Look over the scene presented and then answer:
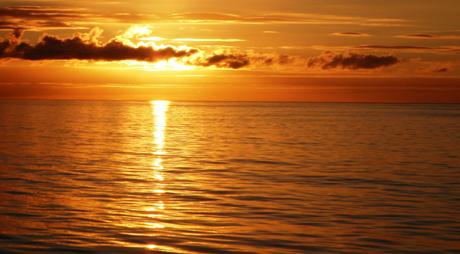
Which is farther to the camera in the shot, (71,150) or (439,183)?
(71,150)

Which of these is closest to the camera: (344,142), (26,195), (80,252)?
(80,252)

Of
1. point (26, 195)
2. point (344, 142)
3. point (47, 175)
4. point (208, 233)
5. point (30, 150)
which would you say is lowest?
point (208, 233)

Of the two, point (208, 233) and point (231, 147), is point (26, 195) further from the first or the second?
point (231, 147)

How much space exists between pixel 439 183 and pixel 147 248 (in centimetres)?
1934

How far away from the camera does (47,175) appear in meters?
37.9

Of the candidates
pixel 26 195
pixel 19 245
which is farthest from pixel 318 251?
pixel 26 195

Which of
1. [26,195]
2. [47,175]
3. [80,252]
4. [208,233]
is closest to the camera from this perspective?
[80,252]

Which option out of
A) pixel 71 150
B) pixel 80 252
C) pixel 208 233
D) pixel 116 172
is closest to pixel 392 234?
pixel 208 233

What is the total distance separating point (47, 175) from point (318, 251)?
69.5 feet

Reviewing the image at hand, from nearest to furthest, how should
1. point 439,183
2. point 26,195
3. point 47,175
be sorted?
point 26,195 < point 439,183 < point 47,175

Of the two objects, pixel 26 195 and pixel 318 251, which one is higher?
pixel 26 195

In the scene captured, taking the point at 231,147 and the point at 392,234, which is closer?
the point at 392,234

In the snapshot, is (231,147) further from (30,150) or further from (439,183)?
(439,183)

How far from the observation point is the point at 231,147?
200 feet
